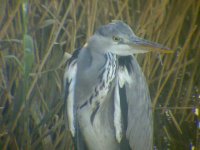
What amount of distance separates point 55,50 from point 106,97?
294mm

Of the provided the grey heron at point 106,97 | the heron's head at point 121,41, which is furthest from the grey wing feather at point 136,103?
the heron's head at point 121,41

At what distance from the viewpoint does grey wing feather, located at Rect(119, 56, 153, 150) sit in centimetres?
169

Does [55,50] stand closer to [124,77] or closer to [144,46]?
[124,77]

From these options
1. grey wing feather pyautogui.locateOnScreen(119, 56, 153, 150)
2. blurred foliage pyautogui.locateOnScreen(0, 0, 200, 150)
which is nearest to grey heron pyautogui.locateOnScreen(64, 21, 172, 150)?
grey wing feather pyautogui.locateOnScreen(119, 56, 153, 150)

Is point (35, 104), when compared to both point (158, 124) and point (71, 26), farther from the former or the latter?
point (158, 124)

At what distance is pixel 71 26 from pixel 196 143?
805 millimetres

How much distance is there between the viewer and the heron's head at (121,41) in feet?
5.09

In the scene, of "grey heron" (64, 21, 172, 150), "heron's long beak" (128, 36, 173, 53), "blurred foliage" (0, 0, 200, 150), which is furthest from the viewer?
"blurred foliage" (0, 0, 200, 150)

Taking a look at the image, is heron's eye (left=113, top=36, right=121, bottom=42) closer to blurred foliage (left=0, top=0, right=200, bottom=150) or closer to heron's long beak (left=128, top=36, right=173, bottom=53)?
heron's long beak (left=128, top=36, right=173, bottom=53)

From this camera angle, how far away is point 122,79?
1.69m

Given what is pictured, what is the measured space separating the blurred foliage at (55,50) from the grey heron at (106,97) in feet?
0.53

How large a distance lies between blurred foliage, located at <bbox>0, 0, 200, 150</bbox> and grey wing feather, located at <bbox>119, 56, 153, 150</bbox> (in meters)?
0.20

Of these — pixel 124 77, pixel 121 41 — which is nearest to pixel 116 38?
pixel 121 41

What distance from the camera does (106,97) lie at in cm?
171
